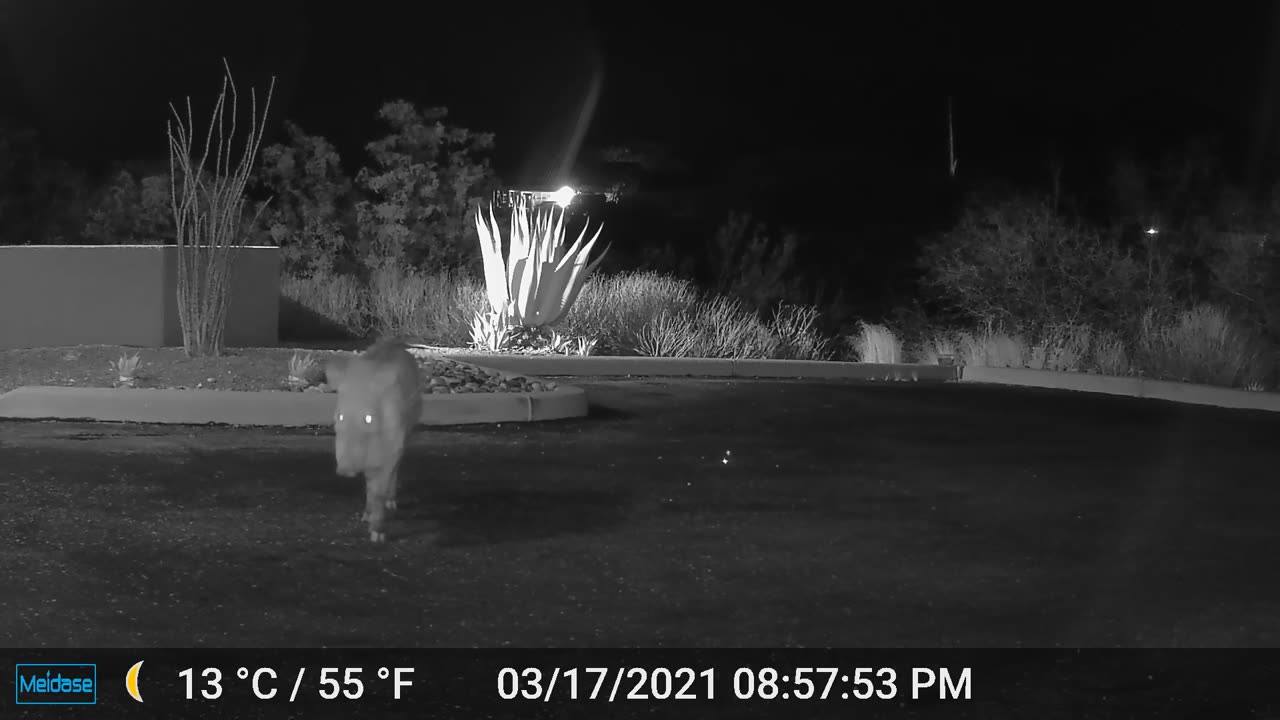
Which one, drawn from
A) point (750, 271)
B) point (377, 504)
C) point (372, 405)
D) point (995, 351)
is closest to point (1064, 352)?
point (995, 351)

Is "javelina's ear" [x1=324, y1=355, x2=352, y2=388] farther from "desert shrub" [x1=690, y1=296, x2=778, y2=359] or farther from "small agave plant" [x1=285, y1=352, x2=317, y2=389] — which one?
"desert shrub" [x1=690, y1=296, x2=778, y2=359]

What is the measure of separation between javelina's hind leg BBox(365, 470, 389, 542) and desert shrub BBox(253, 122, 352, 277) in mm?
28732

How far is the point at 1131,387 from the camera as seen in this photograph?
1911cm

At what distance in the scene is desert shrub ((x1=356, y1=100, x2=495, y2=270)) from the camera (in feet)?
123

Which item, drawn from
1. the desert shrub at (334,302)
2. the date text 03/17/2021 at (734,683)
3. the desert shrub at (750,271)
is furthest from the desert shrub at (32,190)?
the date text 03/17/2021 at (734,683)

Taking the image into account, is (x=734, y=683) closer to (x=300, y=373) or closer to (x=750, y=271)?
(x=300, y=373)

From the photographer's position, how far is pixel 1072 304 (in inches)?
962

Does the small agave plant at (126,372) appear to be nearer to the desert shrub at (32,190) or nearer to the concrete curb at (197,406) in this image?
the concrete curb at (197,406)

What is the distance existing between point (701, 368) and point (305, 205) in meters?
19.2

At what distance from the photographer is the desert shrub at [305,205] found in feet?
123

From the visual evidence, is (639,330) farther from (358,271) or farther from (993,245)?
Result: (358,271)

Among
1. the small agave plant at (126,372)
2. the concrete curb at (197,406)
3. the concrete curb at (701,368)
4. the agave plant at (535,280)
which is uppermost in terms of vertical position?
the agave plant at (535,280)

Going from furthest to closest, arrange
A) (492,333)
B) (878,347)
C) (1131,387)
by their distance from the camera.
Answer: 1. (878,347)
2. (492,333)
3. (1131,387)

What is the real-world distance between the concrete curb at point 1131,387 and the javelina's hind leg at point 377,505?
11329 mm
